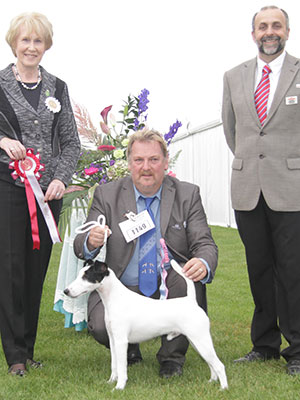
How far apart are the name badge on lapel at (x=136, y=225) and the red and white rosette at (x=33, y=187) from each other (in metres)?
0.41

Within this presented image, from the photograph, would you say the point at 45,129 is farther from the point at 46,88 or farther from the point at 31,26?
the point at 31,26

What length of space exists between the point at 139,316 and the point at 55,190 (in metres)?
0.90

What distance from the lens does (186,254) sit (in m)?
3.39

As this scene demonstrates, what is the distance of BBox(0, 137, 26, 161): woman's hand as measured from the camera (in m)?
3.04

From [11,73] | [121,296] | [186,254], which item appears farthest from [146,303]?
[11,73]

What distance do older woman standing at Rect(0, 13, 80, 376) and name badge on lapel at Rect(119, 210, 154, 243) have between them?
442mm

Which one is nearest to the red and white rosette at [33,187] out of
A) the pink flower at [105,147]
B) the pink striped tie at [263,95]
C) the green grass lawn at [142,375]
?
the green grass lawn at [142,375]

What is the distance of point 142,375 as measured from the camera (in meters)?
3.34

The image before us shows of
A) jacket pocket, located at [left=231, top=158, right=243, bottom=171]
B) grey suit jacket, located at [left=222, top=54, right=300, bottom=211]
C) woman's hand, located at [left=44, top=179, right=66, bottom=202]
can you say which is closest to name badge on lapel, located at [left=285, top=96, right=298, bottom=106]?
grey suit jacket, located at [left=222, top=54, right=300, bottom=211]

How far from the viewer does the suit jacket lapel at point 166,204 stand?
3.31 metres

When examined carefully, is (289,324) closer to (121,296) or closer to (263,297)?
(263,297)

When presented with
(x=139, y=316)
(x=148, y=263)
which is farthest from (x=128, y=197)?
(x=139, y=316)

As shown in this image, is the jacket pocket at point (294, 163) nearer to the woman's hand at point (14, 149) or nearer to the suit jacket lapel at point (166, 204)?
the suit jacket lapel at point (166, 204)

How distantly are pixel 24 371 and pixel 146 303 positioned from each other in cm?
93
